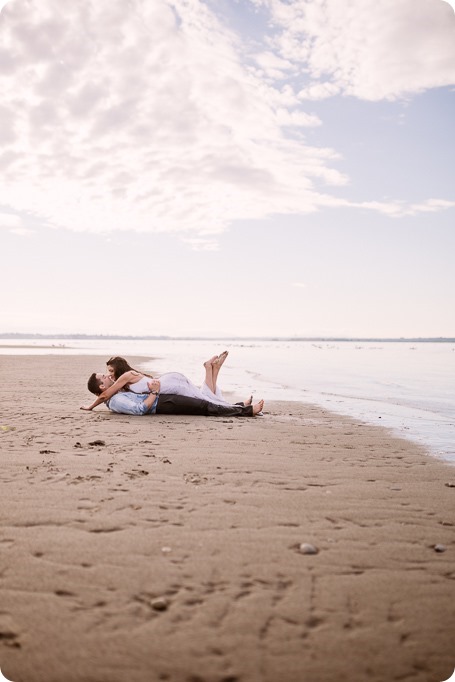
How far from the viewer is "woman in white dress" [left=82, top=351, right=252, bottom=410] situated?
960 cm

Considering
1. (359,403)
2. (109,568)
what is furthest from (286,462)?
(359,403)

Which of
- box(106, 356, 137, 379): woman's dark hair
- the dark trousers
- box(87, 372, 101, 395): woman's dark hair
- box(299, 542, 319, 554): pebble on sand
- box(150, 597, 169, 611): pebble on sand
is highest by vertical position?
box(106, 356, 137, 379): woman's dark hair

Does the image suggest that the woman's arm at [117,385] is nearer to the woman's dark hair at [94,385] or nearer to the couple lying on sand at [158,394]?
the couple lying on sand at [158,394]

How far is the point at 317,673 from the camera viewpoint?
7.59ft

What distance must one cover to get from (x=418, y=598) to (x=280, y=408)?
881 centimetres

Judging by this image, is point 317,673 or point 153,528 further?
point 153,528

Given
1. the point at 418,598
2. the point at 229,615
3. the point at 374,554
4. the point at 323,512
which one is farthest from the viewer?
the point at 323,512

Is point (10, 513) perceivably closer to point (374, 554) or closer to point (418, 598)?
point (374, 554)

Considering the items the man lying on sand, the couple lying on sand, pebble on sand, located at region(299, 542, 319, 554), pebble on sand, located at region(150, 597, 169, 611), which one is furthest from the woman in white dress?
pebble on sand, located at region(150, 597, 169, 611)

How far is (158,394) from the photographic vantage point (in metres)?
9.85

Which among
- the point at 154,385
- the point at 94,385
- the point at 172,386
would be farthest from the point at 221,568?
the point at 94,385

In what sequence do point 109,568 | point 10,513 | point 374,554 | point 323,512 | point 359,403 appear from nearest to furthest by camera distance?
point 109,568 < point 374,554 < point 10,513 < point 323,512 < point 359,403

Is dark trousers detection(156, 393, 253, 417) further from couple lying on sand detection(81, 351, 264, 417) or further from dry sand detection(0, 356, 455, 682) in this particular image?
dry sand detection(0, 356, 455, 682)

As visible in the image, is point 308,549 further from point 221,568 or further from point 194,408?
point 194,408
